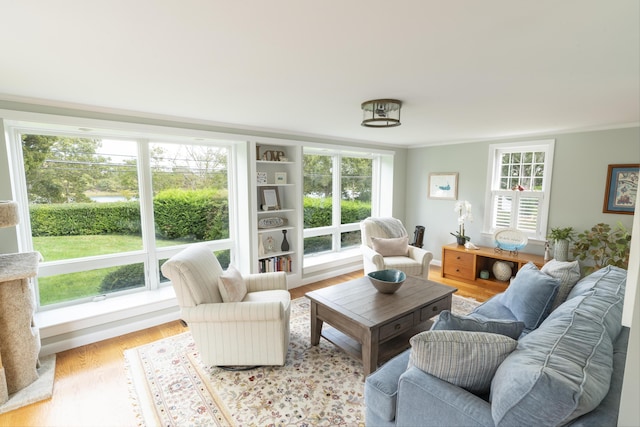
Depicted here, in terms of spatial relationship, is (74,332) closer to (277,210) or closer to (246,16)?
(277,210)

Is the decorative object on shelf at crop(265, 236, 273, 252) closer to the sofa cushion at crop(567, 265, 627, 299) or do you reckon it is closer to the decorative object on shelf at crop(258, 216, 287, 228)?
the decorative object on shelf at crop(258, 216, 287, 228)

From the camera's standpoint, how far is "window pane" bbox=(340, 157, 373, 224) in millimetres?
5112

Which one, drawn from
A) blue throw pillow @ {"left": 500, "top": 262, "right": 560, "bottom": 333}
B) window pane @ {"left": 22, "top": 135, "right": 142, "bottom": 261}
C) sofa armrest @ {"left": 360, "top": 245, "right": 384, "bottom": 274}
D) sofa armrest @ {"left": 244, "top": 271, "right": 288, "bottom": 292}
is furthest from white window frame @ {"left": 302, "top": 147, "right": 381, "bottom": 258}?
blue throw pillow @ {"left": 500, "top": 262, "right": 560, "bottom": 333}

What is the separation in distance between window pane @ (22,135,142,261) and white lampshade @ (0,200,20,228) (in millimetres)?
931

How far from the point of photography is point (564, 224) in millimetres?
3910

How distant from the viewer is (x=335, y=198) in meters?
4.99

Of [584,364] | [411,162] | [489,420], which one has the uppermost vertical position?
[411,162]

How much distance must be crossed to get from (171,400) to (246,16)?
238cm

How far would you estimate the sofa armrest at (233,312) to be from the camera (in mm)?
2221

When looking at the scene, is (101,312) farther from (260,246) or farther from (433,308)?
(433,308)

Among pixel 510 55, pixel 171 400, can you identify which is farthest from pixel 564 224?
pixel 171 400

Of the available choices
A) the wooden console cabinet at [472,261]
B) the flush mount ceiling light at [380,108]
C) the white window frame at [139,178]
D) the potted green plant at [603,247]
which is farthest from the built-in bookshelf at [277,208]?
the potted green plant at [603,247]

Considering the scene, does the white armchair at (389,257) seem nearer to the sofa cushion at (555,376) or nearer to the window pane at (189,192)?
the window pane at (189,192)

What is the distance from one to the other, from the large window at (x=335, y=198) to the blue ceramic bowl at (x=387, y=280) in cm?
199
